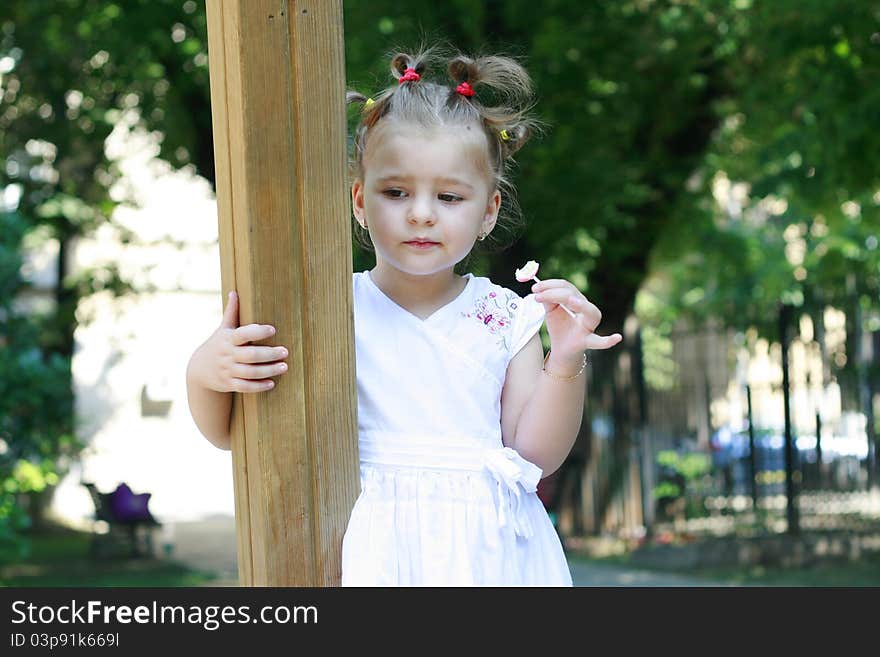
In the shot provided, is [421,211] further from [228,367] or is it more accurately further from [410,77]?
[228,367]

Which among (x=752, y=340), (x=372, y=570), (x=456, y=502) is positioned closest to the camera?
(x=372, y=570)

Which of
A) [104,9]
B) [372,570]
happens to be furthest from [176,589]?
[104,9]

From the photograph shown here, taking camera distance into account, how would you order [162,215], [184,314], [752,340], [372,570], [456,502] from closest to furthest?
1. [372,570]
2. [456,502]
3. [752,340]
4. [162,215]
5. [184,314]

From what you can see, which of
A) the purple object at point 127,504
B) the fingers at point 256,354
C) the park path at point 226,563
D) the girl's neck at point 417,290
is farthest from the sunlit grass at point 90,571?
the fingers at point 256,354

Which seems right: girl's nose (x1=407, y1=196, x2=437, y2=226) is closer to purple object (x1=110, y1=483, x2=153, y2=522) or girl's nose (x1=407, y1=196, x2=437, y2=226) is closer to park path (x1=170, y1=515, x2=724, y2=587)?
park path (x1=170, y1=515, x2=724, y2=587)

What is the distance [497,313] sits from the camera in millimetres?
2562

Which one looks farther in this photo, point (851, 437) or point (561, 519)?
point (561, 519)

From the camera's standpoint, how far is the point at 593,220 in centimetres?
1090

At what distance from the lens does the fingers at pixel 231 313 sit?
2.21 meters

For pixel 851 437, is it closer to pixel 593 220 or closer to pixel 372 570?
pixel 593 220

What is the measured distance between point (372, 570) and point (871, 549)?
892 centimetres

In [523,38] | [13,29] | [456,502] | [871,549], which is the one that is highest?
[13,29]

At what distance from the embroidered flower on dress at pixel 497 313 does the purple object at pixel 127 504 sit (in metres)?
11.2

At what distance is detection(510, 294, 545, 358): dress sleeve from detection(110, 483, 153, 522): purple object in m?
11.2
